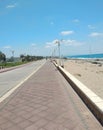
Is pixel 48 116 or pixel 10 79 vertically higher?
pixel 48 116

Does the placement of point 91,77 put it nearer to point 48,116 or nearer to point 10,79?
point 10,79

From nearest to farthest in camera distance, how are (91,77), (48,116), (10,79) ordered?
(48,116), (91,77), (10,79)

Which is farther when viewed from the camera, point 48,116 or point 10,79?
point 10,79

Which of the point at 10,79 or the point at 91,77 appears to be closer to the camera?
the point at 91,77

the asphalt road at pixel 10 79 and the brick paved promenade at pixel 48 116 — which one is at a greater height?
the brick paved promenade at pixel 48 116

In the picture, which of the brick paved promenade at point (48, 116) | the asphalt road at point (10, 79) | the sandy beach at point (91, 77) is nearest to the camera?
the brick paved promenade at point (48, 116)

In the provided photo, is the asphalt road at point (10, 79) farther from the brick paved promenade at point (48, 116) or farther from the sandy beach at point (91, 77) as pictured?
the sandy beach at point (91, 77)

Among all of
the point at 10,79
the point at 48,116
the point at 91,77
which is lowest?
the point at 10,79

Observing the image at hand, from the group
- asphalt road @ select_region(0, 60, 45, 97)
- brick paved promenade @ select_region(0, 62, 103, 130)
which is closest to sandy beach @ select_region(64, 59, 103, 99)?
brick paved promenade @ select_region(0, 62, 103, 130)

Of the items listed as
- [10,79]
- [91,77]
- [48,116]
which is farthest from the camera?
[10,79]

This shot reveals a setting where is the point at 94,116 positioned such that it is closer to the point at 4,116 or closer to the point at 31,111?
the point at 31,111

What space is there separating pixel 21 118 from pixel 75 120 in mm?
1400

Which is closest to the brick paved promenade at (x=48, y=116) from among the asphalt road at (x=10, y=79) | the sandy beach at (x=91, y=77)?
the sandy beach at (x=91, y=77)

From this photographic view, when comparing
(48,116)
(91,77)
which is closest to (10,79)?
(91,77)
